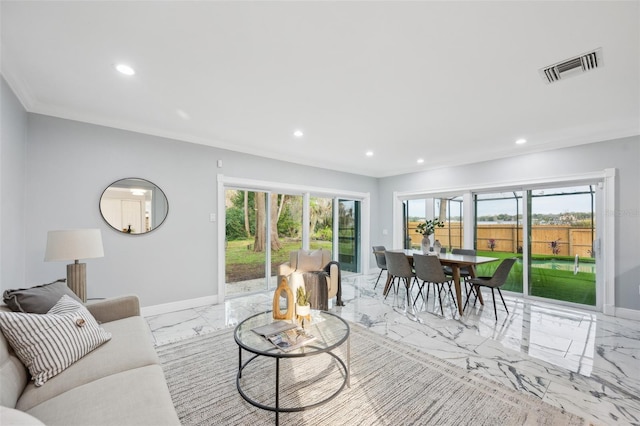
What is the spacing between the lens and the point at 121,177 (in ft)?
11.6

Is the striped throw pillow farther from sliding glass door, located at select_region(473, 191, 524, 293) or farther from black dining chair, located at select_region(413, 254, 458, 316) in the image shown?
sliding glass door, located at select_region(473, 191, 524, 293)

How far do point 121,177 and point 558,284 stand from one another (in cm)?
664

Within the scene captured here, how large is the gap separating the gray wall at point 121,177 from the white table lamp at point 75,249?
743 mm

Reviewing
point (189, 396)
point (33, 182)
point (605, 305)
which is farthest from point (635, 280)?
point (33, 182)

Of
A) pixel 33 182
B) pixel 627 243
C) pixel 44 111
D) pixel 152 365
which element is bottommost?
pixel 152 365

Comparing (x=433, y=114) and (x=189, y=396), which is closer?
(x=189, y=396)

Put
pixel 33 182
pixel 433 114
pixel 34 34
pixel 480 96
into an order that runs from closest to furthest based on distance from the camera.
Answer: pixel 34 34 → pixel 480 96 → pixel 33 182 → pixel 433 114

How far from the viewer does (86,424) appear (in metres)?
1.12

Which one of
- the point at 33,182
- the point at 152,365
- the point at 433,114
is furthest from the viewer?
A: the point at 433,114

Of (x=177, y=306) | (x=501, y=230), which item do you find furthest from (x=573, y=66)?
(x=177, y=306)

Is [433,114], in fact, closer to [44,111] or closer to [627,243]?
[627,243]

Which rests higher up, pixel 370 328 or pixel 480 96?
pixel 480 96

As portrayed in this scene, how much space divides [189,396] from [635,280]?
538 cm

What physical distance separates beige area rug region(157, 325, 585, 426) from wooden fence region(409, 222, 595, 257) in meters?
3.43
